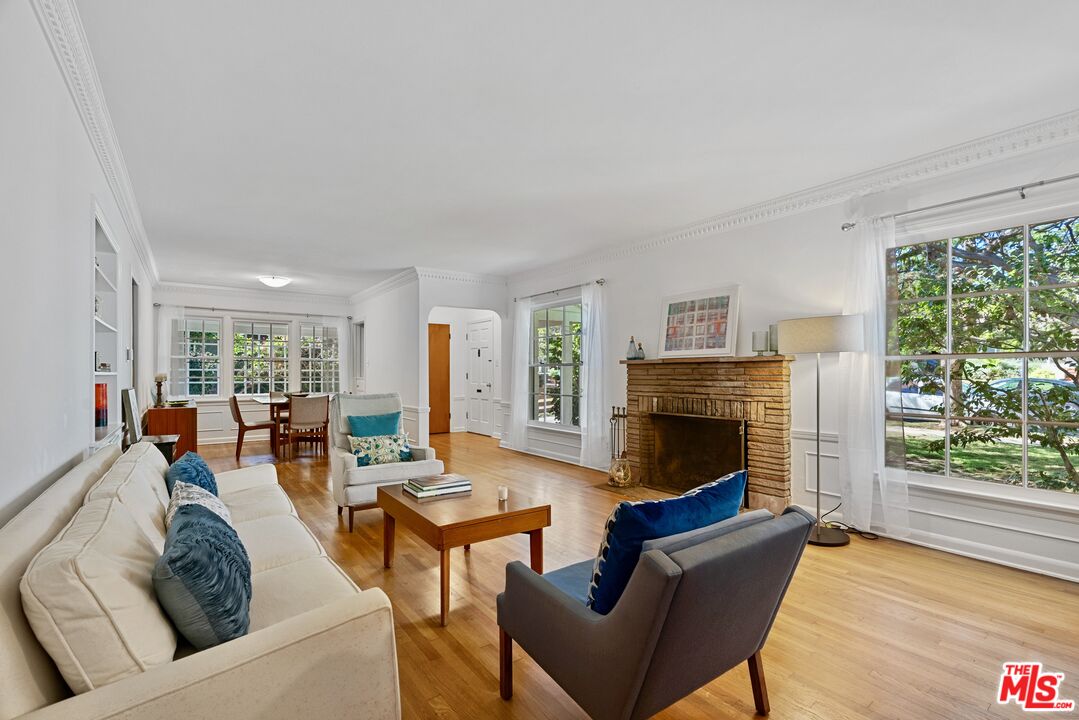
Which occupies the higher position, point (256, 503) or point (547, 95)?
point (547, 95)

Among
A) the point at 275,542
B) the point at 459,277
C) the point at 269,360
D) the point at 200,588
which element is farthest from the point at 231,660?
the point at 269,360

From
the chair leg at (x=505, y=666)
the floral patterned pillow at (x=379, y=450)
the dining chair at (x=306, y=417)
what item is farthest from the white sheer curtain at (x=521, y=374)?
the chair leg at (x=505, y=666)

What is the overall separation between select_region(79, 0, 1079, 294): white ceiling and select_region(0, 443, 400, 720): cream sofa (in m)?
1.84

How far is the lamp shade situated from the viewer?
3.55 metres

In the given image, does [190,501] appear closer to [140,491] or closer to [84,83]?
[140,491]

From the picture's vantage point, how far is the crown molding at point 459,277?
7054 millimetres

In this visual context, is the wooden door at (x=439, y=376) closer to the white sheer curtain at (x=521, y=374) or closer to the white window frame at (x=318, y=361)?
the white window frame at (x=318, y=361)

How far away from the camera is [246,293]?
8.84 meters

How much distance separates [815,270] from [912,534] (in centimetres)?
202

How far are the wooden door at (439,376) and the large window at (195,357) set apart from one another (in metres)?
3.48

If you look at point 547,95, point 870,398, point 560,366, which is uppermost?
point 547,95

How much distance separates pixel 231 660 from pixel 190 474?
1626 millimetres

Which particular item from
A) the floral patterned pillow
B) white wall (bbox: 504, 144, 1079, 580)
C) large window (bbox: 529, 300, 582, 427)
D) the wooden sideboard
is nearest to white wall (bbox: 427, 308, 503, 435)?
large window (bbox: 529, 300, 582, 427)

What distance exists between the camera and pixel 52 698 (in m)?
1.06
